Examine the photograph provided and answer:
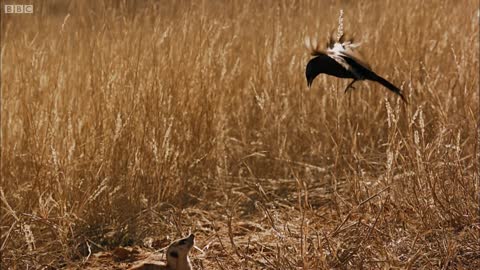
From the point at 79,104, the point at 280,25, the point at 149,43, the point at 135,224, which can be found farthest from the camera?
the point at 280,25

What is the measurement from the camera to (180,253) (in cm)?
263

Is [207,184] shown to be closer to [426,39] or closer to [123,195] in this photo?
[123,195]

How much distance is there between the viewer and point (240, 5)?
4.70 metres

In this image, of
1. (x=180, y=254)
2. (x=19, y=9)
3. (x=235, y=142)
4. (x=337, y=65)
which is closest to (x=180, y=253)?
(x=180, y=254)

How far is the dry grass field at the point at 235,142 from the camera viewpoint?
314 cm

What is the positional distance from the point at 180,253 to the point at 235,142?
1.73m

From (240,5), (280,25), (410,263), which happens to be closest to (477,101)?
(280,25)

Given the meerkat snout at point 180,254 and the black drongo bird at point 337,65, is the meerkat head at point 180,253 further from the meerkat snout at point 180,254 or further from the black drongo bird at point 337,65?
the black drongo bird at point 337,65

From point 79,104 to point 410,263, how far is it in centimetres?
176

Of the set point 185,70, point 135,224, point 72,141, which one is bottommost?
point 135,224

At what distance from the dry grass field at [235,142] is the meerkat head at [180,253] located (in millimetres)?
240

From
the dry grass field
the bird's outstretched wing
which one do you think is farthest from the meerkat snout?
the bird's outstretched wing

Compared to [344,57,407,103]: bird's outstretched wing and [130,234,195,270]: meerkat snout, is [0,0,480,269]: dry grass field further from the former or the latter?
[344,57,407,103]: bird's outstretched wing

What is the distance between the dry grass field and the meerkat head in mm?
240
